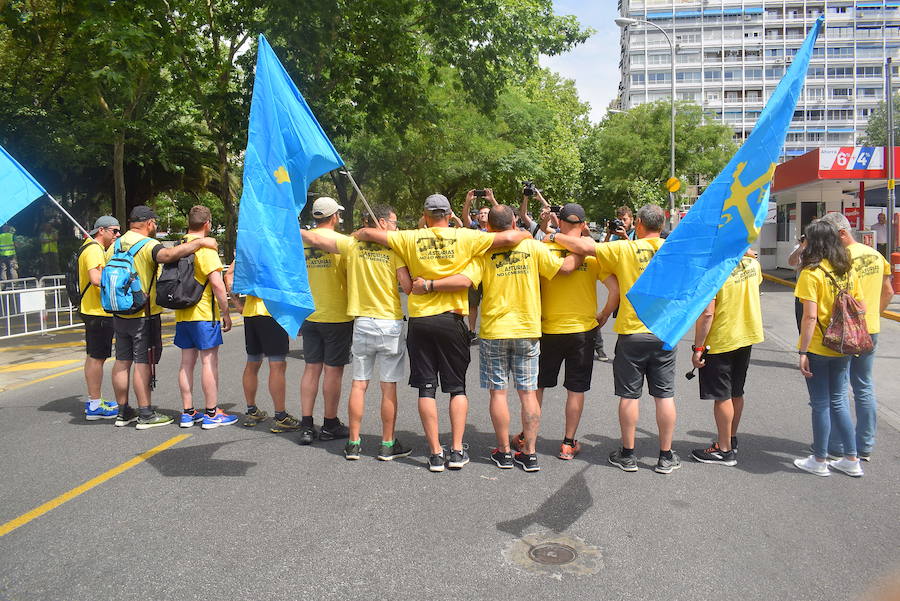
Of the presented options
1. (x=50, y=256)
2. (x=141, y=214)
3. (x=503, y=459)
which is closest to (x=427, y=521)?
(x=503, y=459)

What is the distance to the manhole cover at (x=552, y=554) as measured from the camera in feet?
12.3

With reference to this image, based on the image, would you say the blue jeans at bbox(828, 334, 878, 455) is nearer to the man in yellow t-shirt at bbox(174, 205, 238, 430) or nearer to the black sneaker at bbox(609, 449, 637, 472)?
the black sneaker at bbox(609, 449, 637, 472)

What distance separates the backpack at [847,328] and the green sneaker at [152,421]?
540 cm

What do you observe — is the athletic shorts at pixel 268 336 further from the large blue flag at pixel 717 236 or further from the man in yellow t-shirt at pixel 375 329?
the large blue flag at pixel 717 236

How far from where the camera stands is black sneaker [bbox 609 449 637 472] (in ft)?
16.9

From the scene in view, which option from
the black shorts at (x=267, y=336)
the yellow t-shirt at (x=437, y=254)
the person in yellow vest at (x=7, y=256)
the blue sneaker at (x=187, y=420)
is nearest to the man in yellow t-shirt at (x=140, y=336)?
the blue sneaker at (x=187, y=420)

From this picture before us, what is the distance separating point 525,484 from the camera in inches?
193

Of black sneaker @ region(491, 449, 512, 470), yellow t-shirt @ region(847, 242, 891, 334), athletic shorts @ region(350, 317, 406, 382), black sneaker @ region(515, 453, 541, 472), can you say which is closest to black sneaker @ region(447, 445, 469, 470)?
black sneaker @ region(491, 449, 512, 470)

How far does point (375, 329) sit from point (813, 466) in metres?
3.25

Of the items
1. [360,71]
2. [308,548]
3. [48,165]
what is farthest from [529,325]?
[48,165]

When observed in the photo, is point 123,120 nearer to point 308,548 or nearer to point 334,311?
point 334,311

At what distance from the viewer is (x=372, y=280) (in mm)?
5434

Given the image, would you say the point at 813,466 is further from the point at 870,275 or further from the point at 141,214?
the point at 141,214

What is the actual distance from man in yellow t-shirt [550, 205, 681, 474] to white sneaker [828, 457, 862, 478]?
111 cm
